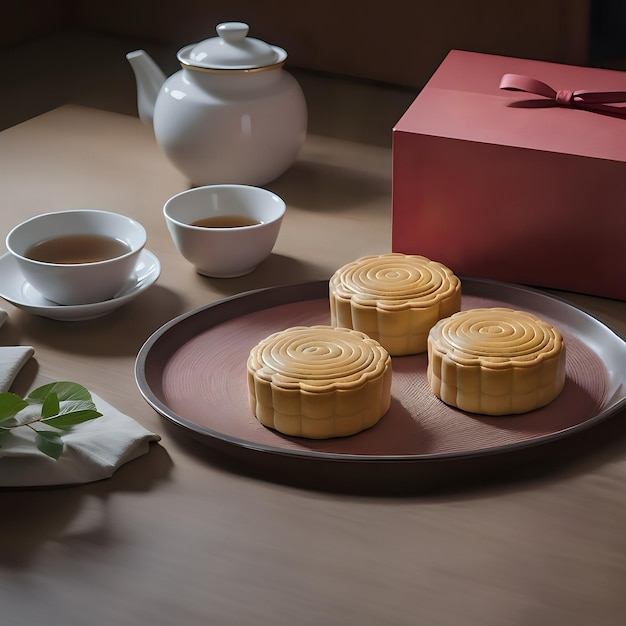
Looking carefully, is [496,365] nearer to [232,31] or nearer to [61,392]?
[61,392]

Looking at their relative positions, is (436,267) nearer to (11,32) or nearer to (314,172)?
(314,172)

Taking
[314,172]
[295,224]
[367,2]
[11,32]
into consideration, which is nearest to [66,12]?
[11,32]

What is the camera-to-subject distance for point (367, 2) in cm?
159

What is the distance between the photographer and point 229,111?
44.9 inches

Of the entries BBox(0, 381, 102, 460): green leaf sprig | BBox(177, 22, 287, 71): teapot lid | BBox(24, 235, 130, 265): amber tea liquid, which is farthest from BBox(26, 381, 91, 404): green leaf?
BBox(177, 22, 287, 71): teapot lid

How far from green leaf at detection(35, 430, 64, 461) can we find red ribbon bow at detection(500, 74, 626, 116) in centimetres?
62

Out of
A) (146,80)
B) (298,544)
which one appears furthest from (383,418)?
(146,80)

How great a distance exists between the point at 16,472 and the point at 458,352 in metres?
0.34

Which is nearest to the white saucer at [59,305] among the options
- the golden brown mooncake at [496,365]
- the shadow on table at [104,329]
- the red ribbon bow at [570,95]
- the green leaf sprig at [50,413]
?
the shadow on table at [104,329]

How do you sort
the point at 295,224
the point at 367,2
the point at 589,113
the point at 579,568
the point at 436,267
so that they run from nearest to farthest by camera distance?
the point at 579,568 < the point at 436,267 < the point at 589,113 < the point at 295,224 < the point at 367,2

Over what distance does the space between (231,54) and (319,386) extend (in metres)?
0.56

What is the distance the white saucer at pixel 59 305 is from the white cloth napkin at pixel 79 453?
0.61ft

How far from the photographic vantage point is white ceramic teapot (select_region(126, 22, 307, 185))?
44.9 inches

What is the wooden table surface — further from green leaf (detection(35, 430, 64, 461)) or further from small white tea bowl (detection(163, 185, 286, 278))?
small white tea bowl (detection(163, 185, 286, 278))
